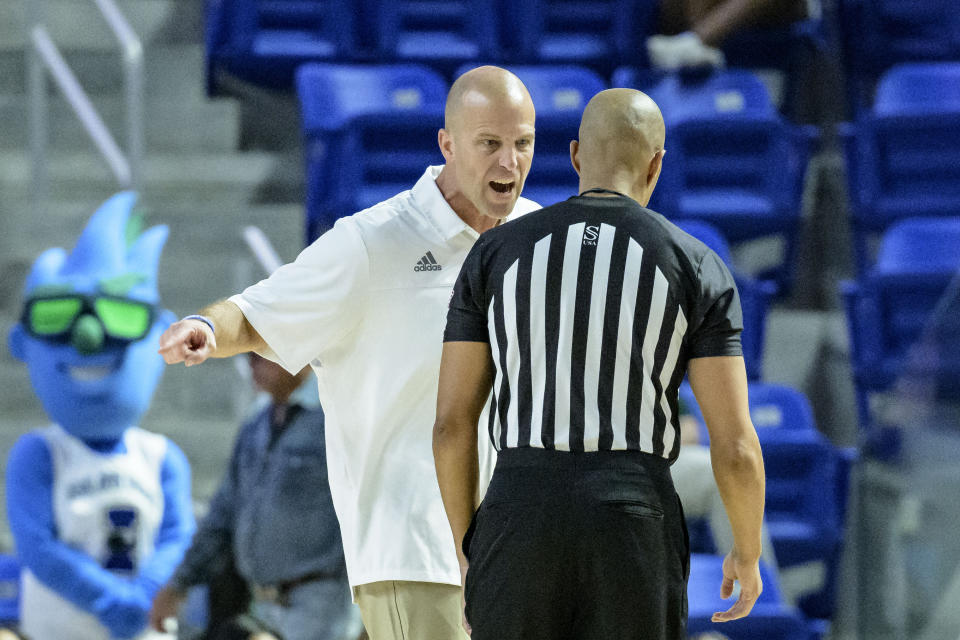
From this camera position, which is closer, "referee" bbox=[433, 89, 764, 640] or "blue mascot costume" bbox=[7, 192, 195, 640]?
"referee" bbox=[433, 89, 764, 640]

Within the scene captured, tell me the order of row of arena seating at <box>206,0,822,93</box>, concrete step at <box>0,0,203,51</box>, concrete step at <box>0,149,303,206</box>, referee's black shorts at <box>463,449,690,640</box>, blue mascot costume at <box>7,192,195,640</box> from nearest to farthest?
referee's black shorts at <box>463,449,690,640</box>
blue mascot costume at <box>7,192,195,640</box>
concrete step at <box>0,149,303,206</box>
row of arena seating at <box>206,0,822,93</box>
concrete step at <box>0,0,203,51</box>

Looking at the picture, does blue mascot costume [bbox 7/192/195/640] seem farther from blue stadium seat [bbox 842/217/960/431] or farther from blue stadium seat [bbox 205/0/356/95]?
blue stadium seat [bbox 842/217/960/431]

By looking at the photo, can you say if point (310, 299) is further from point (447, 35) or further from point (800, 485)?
point (447, 35)

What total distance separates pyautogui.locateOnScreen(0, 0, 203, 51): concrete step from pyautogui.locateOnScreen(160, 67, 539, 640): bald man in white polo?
14.2ft

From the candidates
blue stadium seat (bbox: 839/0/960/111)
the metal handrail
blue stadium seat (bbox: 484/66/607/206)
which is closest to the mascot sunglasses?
the metal handrail

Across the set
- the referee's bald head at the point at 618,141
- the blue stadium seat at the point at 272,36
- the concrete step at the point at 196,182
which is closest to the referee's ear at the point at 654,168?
the referee's bald head at the point at 618,141

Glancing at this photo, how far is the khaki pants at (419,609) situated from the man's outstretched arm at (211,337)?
50 cm

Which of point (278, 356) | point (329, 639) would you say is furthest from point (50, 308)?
point (278, 356)

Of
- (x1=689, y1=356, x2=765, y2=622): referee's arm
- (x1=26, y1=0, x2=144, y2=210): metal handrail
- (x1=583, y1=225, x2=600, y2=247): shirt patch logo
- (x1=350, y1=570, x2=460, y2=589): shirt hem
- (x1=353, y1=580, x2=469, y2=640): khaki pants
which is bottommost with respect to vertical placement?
(x1=353, y1=580, x2=469, y2=640): khaki pants

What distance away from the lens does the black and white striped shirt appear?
2.01 metres

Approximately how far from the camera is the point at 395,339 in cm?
247

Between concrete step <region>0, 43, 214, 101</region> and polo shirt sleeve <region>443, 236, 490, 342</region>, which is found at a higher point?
concrete step <region>0, 43, 214, 101</region>

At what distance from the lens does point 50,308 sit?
4297 millimetres

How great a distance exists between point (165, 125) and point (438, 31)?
1333 mm
